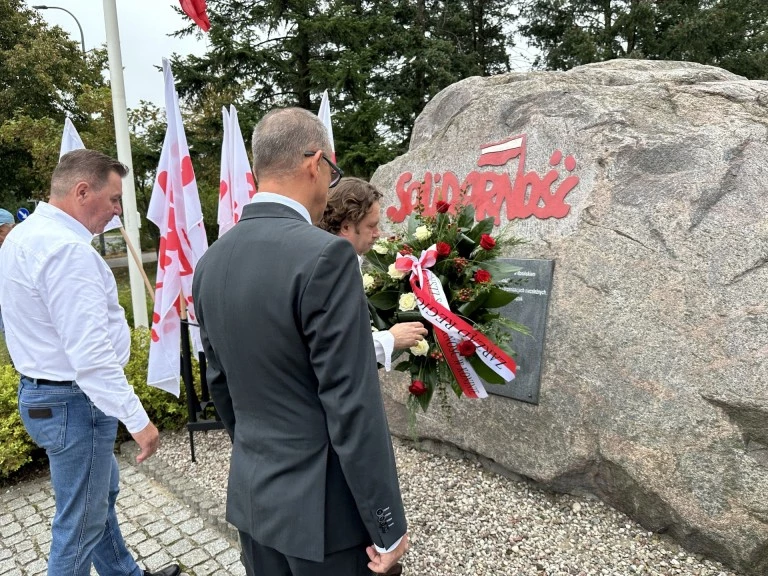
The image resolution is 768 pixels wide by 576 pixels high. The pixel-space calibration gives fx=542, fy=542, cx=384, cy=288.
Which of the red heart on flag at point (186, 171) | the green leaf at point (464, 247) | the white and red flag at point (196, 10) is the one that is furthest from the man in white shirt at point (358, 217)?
the white and red flag at point (196, 10)

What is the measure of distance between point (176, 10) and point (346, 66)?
447 centimetres

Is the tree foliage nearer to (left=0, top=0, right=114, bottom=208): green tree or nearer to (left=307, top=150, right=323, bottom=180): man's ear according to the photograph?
(left=0, top=0, right=114, bottom=208): green tree

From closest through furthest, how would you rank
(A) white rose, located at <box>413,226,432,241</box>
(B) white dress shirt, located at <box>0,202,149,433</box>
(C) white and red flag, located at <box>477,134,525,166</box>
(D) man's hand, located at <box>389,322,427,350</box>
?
(B) white dress shirt, located at <box>0,202,149,433</box> < (D) man's hand, located at <box>389,322,427,350</box> < (A) white rose, located at <box>413,226,432,241</box> < (C) white and red flag, located at <box>477,134,525,166</box>

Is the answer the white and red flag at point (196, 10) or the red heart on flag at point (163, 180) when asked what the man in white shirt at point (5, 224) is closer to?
the red heart on flag at point (163, 180)

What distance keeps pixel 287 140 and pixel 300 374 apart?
Result: 2.10ft

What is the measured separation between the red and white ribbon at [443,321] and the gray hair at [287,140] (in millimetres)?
1176

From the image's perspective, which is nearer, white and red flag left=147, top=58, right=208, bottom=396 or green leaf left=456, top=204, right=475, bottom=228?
green leaf left=456, top=204, right=475, bottom=228

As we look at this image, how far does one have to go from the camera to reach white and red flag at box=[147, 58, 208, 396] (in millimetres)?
4289

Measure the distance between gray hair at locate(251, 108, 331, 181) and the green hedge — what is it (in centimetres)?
378

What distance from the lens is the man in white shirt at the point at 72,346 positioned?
82.2 inches

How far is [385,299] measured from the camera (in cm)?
285

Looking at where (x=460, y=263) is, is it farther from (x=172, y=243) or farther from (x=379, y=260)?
(x=172, y=243)

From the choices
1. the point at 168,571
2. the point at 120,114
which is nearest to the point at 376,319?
the point at 168,571

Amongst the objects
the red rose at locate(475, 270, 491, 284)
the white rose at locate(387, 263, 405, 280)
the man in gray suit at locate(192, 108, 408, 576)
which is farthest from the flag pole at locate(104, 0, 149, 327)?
the man in gray suit at locate(192, 108, 408, 576)
